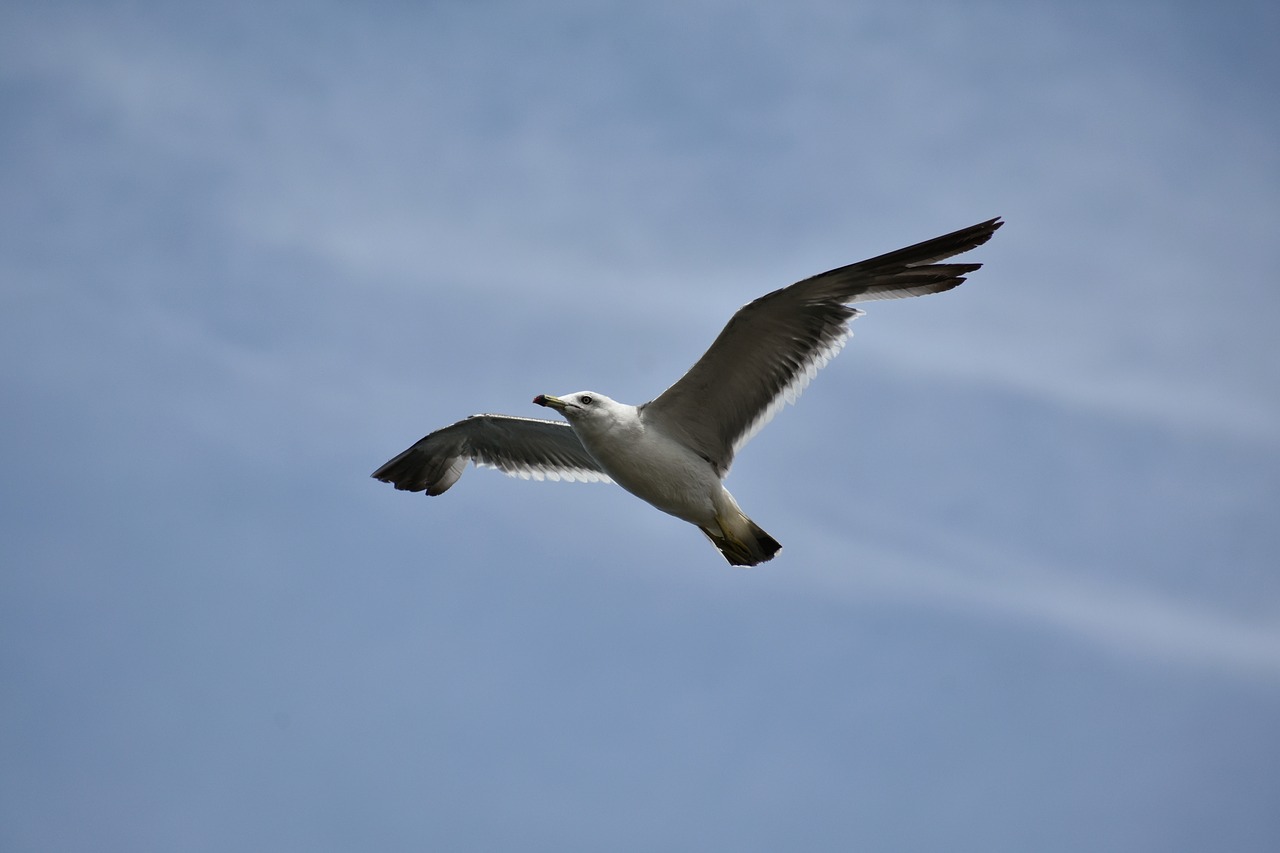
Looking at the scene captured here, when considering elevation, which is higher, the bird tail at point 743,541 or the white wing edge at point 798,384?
the white wing edge at point 798,384

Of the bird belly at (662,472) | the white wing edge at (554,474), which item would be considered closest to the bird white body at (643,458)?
the bird belly at (662,472)

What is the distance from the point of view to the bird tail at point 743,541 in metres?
10.2

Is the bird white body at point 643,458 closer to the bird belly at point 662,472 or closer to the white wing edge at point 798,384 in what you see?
the bird belly at point 662,472

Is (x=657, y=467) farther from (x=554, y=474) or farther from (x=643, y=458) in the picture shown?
(x=554, y=474)

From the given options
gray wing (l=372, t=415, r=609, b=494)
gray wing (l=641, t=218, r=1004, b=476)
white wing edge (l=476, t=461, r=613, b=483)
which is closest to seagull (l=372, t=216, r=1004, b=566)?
gray wing (l=641, t=218, r=1004, b=476)

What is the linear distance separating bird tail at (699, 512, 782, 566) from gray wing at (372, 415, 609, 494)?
65.9 inches

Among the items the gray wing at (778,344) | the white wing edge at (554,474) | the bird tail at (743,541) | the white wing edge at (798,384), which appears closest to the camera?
the gray wing at (778,344)

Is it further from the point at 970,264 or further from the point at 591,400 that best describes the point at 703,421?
the point at 970,264

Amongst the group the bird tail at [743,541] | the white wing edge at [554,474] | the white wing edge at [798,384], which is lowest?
the bird tail at [743,541]

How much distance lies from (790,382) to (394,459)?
412 centimetres

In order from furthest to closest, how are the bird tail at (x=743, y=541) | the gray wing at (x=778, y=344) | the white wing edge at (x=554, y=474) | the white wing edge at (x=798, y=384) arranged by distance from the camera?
the white wing edge at (x=554, y=474) < the bird tail at (x=743, y=541) < the white wing edge at (x=798, y=384) < the gray wing at (x=778, y=344)

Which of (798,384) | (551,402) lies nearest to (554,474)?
(551,402)

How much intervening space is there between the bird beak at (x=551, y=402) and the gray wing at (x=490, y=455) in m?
1.71

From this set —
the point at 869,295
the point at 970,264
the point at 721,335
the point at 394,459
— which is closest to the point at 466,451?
the point at 394,459
